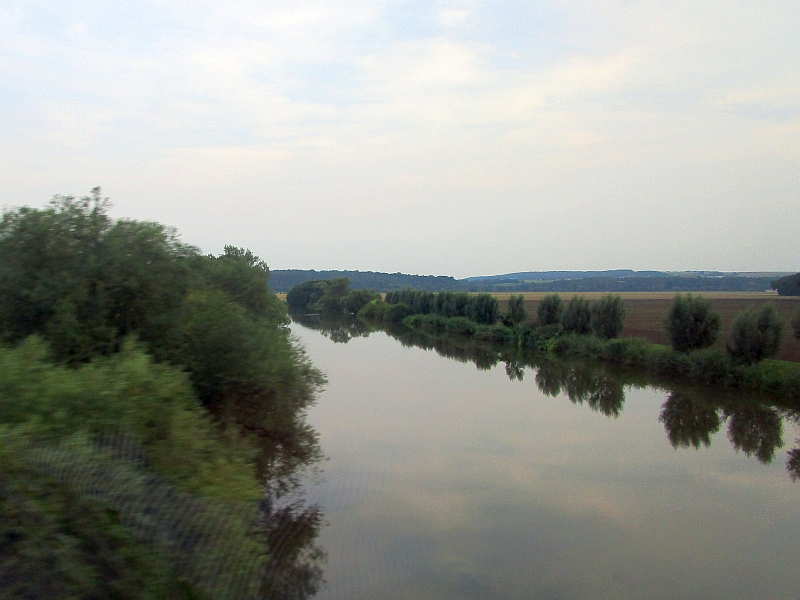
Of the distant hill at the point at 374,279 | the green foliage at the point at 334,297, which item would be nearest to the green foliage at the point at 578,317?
the green foliage at the point at 334,297

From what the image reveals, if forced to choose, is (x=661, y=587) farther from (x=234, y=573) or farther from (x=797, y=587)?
(x=234, y=573)

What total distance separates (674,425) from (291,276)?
83.8m

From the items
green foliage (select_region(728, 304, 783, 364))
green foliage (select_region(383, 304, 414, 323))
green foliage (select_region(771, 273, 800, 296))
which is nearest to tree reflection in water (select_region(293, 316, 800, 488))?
green foliage (select_region(728, 304, 783, 364))

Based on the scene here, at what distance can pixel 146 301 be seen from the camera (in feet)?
28.5

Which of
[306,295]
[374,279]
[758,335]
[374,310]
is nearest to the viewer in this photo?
[758,335]

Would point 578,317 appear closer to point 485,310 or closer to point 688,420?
point 485,310

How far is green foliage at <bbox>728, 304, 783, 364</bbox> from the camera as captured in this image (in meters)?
18.6

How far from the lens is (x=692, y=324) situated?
70.4ft

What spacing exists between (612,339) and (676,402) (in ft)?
28.8

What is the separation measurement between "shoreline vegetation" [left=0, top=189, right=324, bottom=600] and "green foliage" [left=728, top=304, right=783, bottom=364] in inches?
533

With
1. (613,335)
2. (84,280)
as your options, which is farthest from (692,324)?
(84,280)

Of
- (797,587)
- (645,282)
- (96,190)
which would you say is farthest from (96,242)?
(645,282)

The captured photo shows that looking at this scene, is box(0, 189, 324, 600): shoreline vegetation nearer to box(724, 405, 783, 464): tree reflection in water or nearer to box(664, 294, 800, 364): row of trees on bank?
box(724, 405, 783, 464): tree reflection in water

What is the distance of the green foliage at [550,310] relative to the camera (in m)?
32.1
